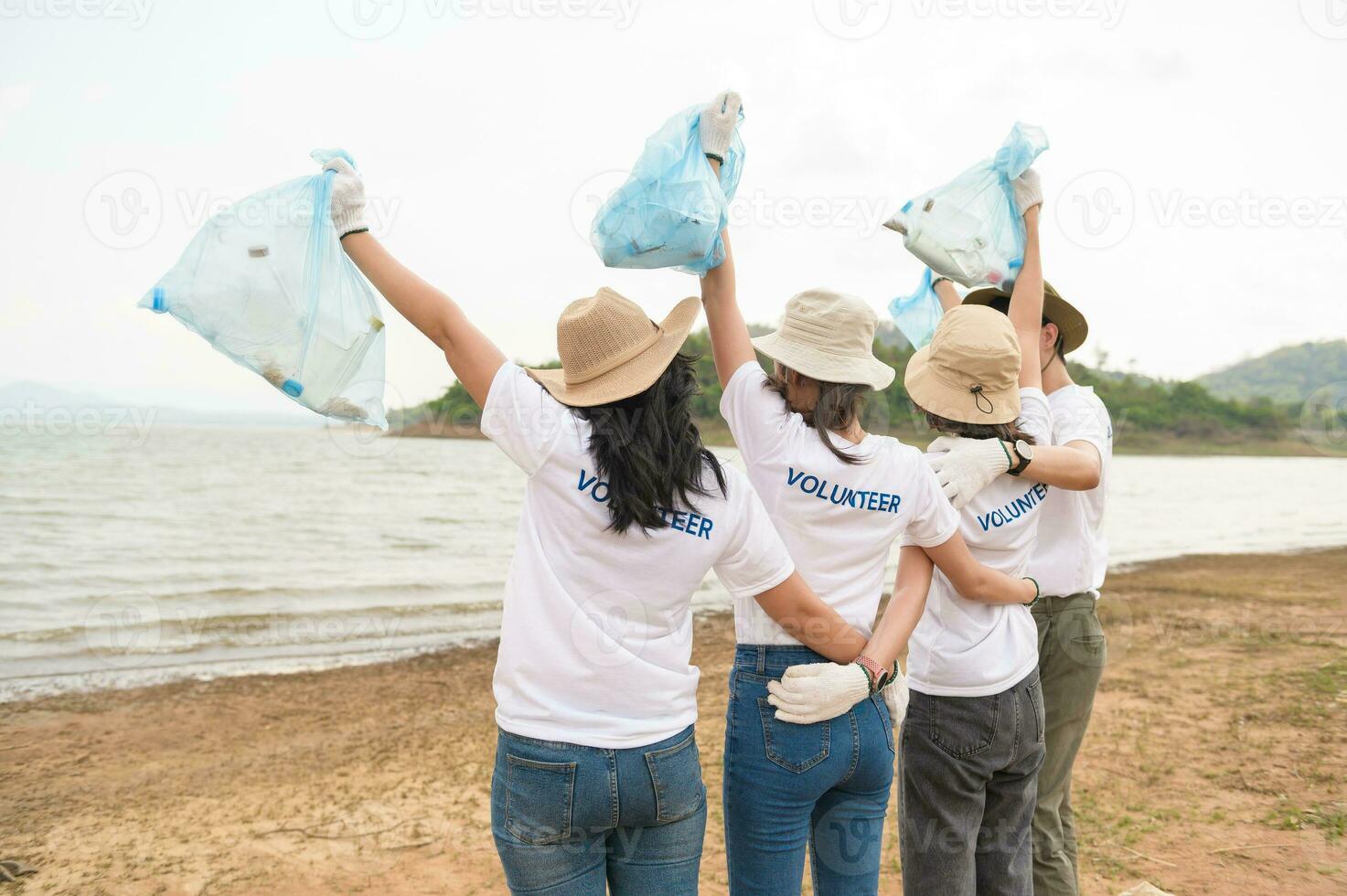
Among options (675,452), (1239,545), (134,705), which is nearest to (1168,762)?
(675,452)

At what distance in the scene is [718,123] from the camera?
199 centimetres

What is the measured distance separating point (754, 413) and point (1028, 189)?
1289 mm

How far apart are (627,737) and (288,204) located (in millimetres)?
1300

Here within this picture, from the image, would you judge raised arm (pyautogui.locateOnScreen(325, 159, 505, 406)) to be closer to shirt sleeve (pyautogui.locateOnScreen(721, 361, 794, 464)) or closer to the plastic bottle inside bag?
shirt sleeve (pyautogui.locateOnScreen(721, 361, 794, 464))

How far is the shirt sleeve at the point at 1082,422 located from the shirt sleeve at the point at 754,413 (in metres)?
0.93

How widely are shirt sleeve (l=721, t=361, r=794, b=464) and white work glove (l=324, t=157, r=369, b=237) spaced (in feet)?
2.64

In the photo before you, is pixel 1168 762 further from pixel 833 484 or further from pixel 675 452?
pixel 675 452

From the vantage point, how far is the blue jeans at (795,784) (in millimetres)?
1769

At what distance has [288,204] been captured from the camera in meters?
1.98

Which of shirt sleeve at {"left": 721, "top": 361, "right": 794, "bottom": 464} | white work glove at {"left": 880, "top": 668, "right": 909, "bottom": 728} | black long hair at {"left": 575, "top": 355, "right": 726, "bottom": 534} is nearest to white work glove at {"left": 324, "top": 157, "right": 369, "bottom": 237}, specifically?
black long hair at {"left": 575, "top": 355, "right": 726, "bottom": 534}

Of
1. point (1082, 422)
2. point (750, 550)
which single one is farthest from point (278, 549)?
point (750, 550)

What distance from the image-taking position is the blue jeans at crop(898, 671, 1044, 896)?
2039 millimetres

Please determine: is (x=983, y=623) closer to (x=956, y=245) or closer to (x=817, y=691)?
(x=817, y=691)

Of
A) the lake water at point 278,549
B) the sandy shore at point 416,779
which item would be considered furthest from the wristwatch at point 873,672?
the lake water at point 278,549
